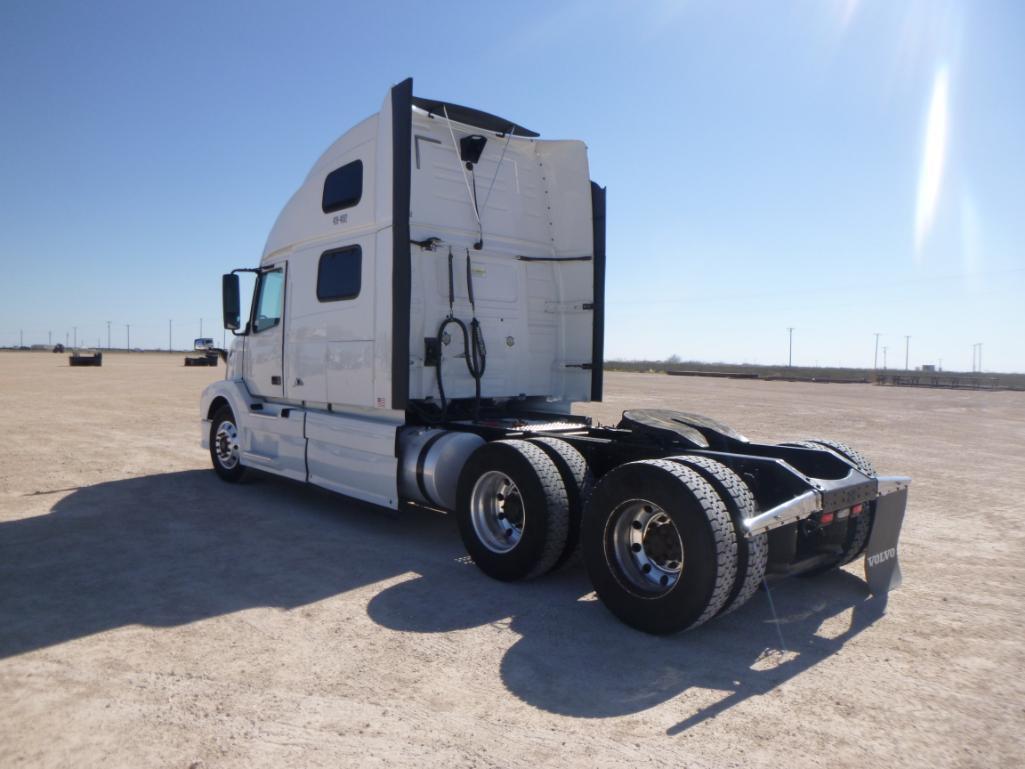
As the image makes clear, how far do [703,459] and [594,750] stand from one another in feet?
6.71

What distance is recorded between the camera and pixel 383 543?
6539 millimetres

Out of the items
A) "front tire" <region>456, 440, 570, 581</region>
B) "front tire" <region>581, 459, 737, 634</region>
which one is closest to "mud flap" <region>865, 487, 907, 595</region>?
"front tire" <region>581, 459, 737, 634</region>

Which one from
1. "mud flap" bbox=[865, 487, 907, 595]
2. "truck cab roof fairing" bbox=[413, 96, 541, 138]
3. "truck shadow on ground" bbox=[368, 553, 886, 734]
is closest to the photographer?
"truck shadow on ground" bbox=[368, 553, 886, 734]

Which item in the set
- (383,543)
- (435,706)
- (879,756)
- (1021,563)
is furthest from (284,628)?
(1021,563)

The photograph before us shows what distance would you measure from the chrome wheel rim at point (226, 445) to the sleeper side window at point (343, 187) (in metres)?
3.30

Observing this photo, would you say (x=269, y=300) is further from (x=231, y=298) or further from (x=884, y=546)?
(x=884, y=546)

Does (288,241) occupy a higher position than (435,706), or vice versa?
(288,241)

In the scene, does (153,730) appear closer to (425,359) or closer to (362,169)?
(425,359)

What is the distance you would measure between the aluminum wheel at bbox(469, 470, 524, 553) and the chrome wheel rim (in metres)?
4.46

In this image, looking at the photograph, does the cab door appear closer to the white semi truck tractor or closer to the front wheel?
the white semi truck tractor

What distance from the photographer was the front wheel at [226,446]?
29.6ft

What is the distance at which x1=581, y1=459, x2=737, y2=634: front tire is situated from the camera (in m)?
4.07

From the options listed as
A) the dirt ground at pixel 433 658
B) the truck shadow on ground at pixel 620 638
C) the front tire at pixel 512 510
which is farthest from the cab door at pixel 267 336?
the truck shadow on ground at pixel 620 638

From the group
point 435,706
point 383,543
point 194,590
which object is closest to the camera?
point 435,706
